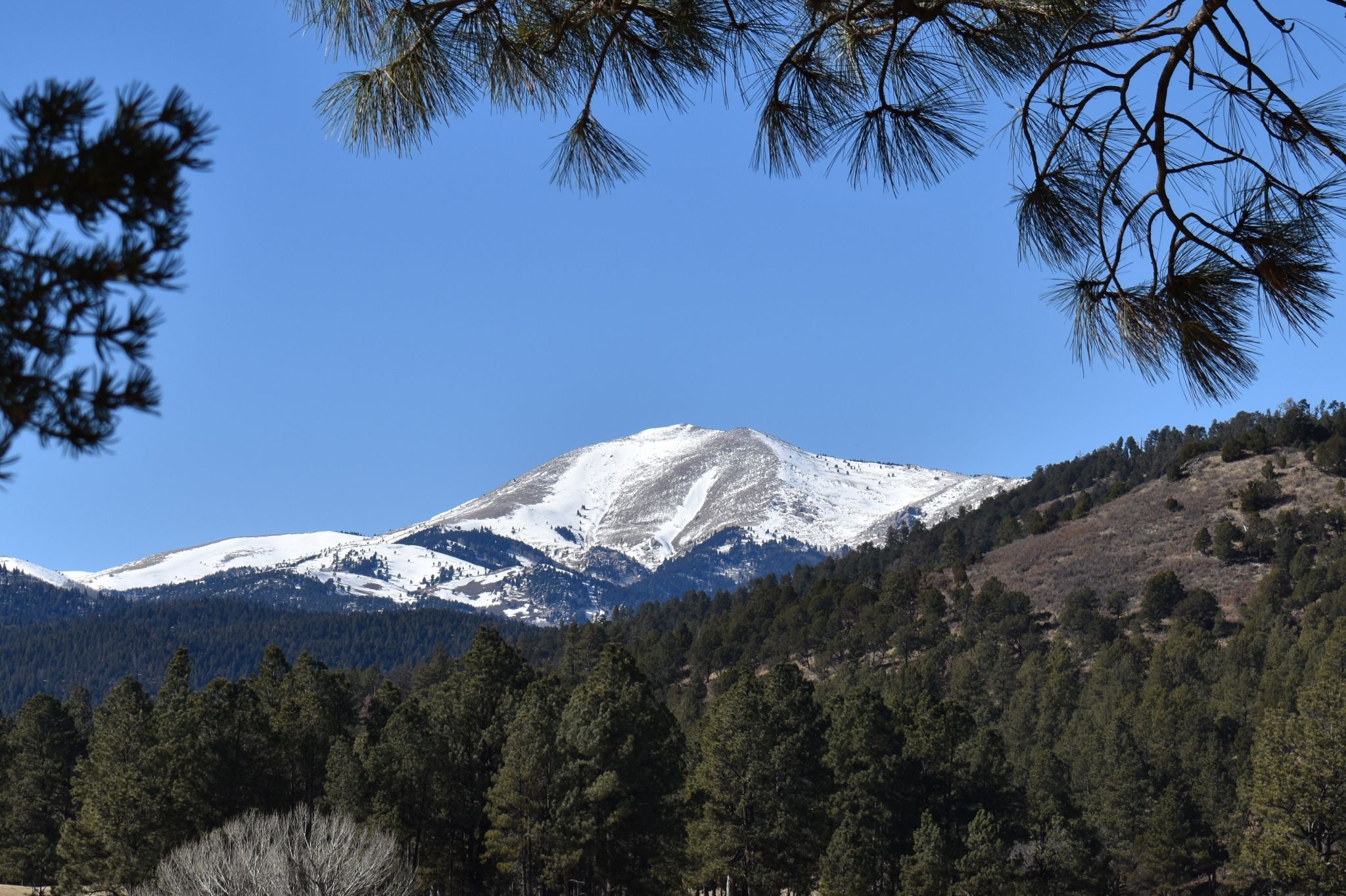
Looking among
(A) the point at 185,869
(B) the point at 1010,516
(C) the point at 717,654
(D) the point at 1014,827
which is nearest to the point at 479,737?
(A) the point at 185,869

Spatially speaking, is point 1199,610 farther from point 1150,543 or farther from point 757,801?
point 757,801

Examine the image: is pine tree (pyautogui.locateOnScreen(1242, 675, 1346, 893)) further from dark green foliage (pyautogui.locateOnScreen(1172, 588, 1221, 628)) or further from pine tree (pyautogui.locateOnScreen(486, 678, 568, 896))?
dark green foliage (pyautogui.locateOnScreen(1172, 588, 1221, 628))

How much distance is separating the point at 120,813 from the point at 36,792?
530 inches

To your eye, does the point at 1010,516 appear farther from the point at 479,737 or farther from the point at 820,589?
the point at 479,737

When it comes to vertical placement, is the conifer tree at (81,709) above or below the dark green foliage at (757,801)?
above

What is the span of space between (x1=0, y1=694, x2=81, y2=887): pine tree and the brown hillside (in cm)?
6295

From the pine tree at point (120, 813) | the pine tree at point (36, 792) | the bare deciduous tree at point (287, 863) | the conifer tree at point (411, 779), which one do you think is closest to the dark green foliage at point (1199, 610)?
the conifer tree at point (411, 779)

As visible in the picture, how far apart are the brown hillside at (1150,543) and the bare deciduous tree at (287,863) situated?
63.1 meters

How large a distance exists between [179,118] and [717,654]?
82100 millimetres

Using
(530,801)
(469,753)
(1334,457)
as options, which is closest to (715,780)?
(530,801)

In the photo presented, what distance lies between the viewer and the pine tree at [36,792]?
39594mm

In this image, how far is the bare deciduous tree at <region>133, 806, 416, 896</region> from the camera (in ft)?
72.7

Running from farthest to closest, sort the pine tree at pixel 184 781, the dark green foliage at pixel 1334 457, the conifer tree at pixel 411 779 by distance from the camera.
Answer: the dark green foliage at pixel 1334 457
the conifer tree at pixel 411 779
the pine tree at pixel 184 781

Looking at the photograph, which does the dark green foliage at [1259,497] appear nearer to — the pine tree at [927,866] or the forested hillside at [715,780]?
the forested hillside at [715,780]
